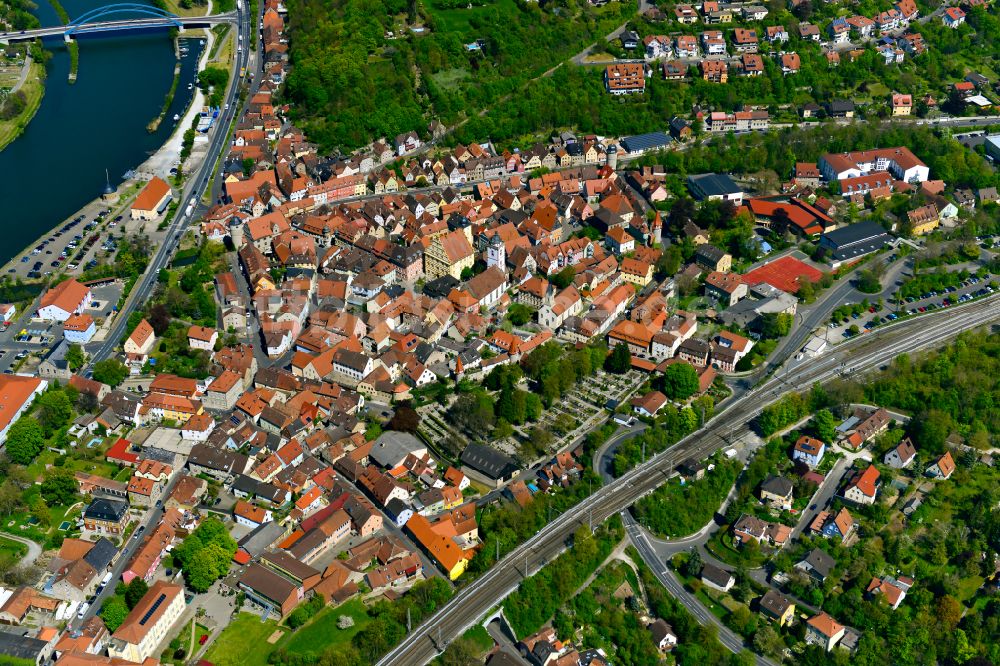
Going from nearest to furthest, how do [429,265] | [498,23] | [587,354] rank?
[587,354] < [429,265] < [498,23]

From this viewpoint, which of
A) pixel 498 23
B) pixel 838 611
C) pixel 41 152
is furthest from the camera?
pixel 498 23

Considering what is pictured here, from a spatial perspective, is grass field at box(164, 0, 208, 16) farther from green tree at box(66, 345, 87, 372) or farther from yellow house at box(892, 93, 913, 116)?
yellow house at box(892, 93, 913, 116)

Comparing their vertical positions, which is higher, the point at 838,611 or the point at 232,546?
the point at 232,546

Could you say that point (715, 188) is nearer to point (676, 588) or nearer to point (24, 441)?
point (676, 588)

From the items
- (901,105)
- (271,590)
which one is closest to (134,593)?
(271,590)

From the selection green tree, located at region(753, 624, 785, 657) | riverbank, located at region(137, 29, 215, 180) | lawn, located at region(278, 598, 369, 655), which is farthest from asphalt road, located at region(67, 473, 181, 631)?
riverbank, located at region(137, 29, 215, 180)

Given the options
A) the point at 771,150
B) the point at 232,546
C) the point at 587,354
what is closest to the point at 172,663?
the point at 232,546

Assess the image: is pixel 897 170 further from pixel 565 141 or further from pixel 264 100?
pixel 264 100

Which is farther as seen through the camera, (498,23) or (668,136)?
(498,23)
